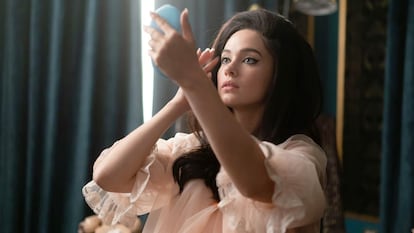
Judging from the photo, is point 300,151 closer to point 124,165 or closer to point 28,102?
point 124,165

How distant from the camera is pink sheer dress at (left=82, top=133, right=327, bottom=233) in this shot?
0.75 meters

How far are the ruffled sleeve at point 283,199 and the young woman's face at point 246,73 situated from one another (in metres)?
0.12

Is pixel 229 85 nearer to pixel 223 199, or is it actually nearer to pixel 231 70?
pixel 231 70

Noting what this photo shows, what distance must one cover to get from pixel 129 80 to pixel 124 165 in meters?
0.81

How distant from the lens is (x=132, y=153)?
89cm

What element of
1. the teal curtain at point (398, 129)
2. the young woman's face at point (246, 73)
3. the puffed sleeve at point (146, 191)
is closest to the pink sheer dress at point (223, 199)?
the puffed sleeve at point (146, 191)

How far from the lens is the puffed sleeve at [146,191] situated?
925mm

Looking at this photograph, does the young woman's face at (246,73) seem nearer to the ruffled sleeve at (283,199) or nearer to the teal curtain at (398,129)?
the ruffled sleeve at (283,199)

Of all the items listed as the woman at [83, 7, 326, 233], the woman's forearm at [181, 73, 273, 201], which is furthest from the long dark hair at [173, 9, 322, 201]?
the woman's forearm at [181, 73, 273, 201]

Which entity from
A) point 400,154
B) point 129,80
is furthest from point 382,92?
point 129,80

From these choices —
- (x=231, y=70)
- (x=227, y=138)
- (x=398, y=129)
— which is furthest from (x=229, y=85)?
(x=398, y=129)

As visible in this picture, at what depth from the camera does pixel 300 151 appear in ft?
2.72

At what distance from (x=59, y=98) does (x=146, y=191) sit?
0.81 meters

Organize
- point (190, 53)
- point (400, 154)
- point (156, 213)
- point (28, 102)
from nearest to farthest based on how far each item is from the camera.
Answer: point (190, 53)
point (156, 213)
point (400, 154)
point (28, 102)
